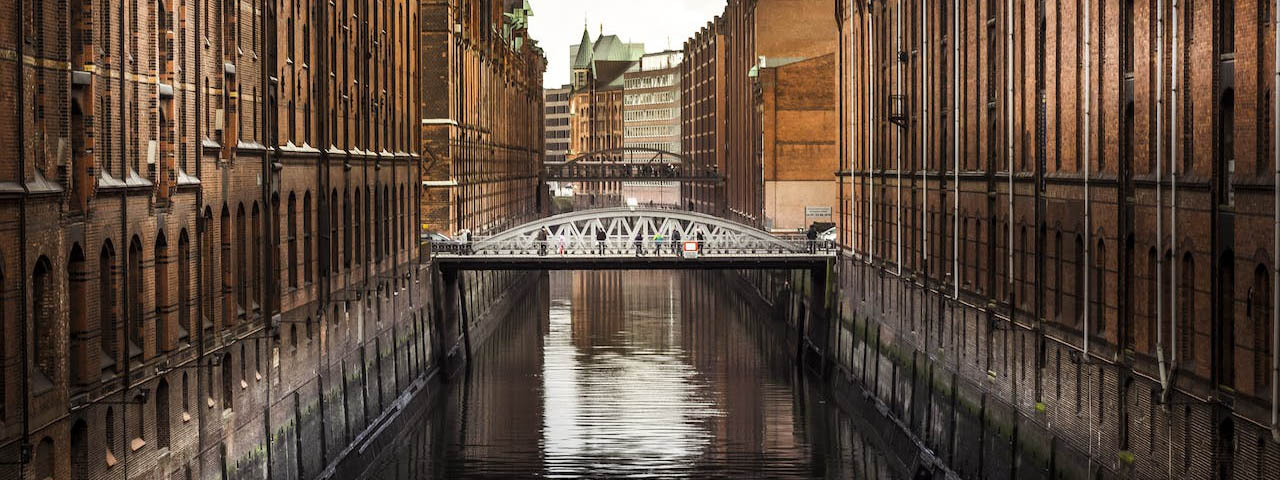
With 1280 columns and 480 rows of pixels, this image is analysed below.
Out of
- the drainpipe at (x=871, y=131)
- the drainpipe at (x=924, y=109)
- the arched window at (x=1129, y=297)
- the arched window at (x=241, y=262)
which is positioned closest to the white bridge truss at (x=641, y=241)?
the drainpipe at (x=871, y=131)

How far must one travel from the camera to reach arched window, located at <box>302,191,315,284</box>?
38.6 metres

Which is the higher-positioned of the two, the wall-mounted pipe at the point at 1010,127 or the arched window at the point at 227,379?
the wall-mounted pipe at the point at 1010,127

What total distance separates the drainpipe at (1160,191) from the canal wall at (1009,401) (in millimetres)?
537

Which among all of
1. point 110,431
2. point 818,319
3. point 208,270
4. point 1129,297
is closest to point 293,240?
point 208,270

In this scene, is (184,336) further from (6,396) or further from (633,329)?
(633,329)

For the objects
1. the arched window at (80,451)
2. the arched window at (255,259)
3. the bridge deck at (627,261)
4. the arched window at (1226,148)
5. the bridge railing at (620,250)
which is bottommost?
the arched window at (80,451)

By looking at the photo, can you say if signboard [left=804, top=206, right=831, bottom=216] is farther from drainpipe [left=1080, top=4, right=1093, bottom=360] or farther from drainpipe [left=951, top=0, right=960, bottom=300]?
drainpipe [left=1080, top=4, right=1093, bottom=360]

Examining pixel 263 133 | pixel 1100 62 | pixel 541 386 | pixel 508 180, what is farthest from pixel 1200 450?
pixel 508 180

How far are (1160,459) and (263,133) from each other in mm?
18232

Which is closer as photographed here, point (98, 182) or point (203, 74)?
point (98, 182)

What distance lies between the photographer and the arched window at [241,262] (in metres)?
32.2

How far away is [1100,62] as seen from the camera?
28.4m

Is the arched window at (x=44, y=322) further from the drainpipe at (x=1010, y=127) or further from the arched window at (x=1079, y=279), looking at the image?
the drainpipe at (x=1010, y=127)

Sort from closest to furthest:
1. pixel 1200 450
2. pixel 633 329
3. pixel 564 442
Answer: pixel 1200 450 → pixel 564 442 → pixel 633 329
